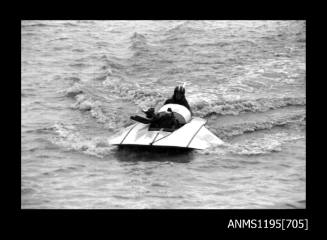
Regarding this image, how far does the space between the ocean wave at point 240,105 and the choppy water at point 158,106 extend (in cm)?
5

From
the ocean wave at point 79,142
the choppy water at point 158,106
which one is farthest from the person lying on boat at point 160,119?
the ocean wave at point 79,142

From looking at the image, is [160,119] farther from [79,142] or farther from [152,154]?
[79,142]

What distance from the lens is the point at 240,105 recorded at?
2208 centimetres

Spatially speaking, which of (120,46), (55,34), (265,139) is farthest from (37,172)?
(55,34)

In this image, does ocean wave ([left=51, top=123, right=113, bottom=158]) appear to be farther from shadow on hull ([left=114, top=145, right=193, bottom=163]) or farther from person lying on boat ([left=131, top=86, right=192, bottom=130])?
person lying on boat ([left=131, top=86, right=192, bottom=130])

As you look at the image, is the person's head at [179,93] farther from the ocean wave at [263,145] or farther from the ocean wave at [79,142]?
the ocean wave at [79,142]

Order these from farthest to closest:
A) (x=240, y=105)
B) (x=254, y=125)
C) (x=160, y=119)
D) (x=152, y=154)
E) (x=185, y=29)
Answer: (x=185, y=29)
(x=240, y=105)
(x=254, y=125)
(x=160, y=119)
(x=152, y=154)

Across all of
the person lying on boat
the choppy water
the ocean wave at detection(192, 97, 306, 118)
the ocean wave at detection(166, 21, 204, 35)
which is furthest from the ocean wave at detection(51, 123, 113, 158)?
the ocean wave at detection(166, 21, 204, 35)

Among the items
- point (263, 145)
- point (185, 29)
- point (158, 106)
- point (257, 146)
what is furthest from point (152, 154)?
point (185, 29)

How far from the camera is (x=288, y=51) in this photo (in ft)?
93.7

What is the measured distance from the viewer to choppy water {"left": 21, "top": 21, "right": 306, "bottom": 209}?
15.1 m

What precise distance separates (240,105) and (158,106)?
2.72m
